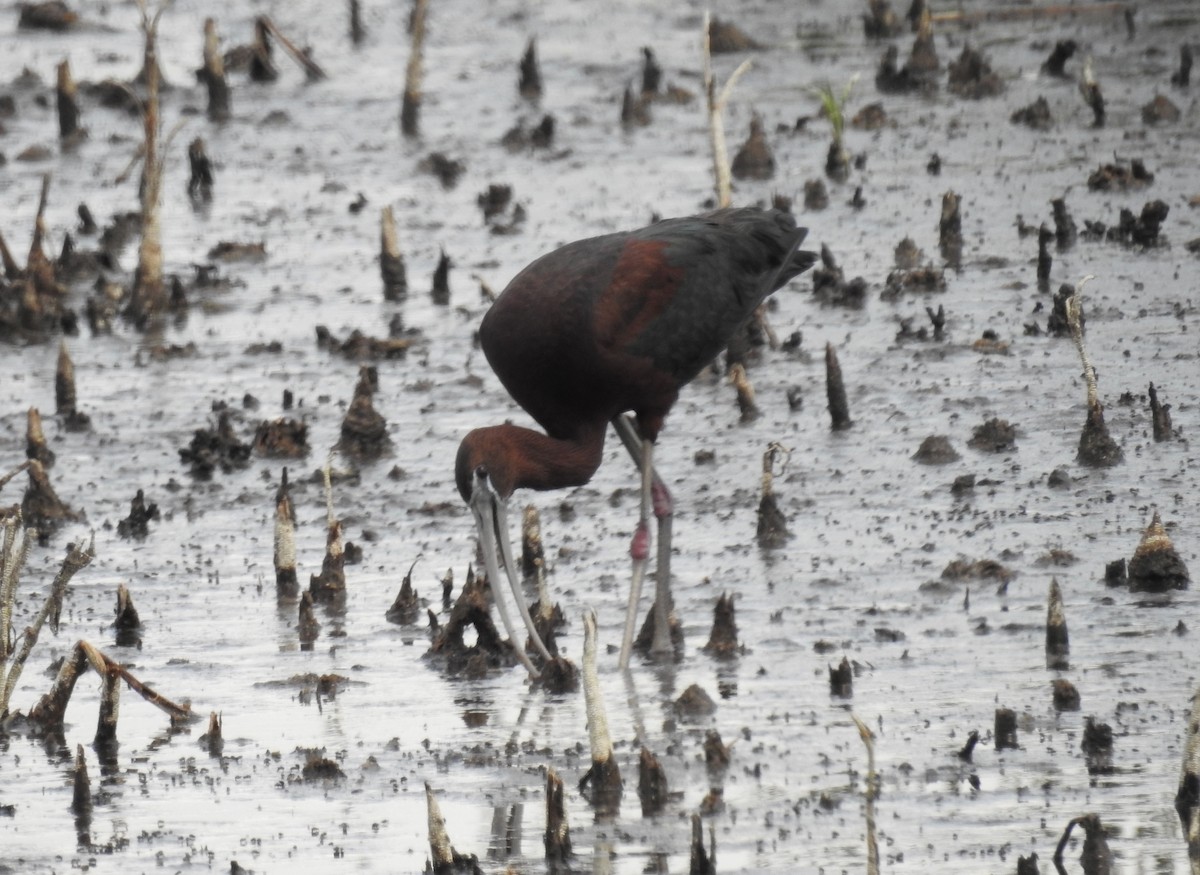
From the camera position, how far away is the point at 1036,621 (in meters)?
6.21

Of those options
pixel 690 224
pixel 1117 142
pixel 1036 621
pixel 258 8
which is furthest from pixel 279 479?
pixel 258 8

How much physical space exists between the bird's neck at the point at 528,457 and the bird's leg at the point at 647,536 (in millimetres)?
294

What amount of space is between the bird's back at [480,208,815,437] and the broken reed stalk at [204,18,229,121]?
7.91 meters

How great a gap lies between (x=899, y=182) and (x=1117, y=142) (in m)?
1.33

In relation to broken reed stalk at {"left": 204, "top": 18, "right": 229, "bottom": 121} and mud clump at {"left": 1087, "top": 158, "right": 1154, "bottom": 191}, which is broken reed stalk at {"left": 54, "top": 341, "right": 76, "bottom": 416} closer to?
mud clump at {"left": 1087, "top": 158, "right": 1154, "bottom": 191}

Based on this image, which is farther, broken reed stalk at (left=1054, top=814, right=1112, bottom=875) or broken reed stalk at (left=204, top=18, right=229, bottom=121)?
broken reed stalk at (left=204, top=18, right=229, bottom=121)

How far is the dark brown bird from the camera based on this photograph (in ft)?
20.3

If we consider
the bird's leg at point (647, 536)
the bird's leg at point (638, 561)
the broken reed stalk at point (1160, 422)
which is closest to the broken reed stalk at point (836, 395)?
the broken reed stalk at point (1160, 422)

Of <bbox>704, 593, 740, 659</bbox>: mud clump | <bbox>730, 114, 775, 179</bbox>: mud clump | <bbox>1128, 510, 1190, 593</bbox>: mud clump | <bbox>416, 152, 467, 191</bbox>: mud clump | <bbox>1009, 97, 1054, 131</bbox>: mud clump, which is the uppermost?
<bbox>1009, 97, 1054, 131</bbox>: mud clump

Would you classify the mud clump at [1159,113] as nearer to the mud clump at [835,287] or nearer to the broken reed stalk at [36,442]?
the mud clump at [835,287]

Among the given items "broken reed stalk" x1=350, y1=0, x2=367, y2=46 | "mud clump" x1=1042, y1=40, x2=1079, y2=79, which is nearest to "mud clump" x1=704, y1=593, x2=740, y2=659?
"mud clump" x1=1042, y1=40, x2=1079, y2=79

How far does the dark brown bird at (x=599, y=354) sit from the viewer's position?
6.18 meters

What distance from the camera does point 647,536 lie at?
6.72 m

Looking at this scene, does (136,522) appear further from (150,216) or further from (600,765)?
(600,765)
